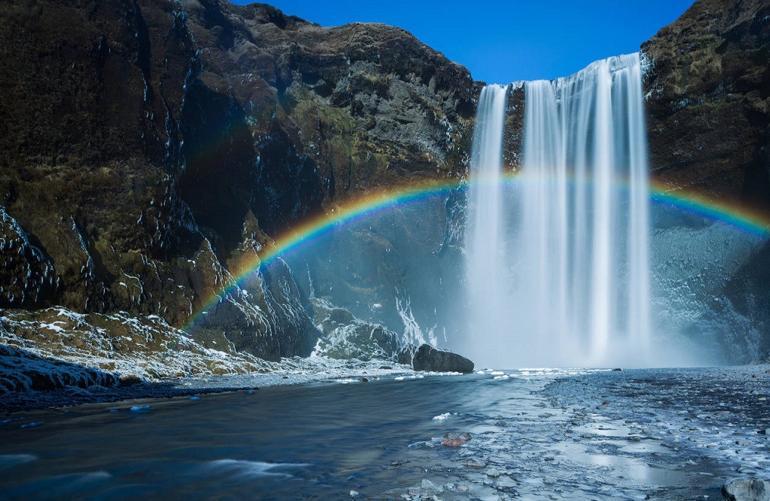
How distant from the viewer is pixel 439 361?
35406mm

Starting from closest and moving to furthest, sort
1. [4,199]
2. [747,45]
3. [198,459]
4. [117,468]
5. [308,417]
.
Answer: [117,468] → [198,459] → [308,417] → [4,199] → [747,45]

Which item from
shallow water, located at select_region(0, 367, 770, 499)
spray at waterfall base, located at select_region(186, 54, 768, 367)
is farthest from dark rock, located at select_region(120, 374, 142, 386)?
spray at waterfall base, located at select_region(186, 54, 768, 367)

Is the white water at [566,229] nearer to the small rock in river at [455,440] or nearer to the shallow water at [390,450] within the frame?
the shallow water at [390,450]

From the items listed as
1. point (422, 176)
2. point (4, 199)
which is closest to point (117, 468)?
point (4, 199)

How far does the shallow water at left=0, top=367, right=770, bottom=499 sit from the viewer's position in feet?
17.7

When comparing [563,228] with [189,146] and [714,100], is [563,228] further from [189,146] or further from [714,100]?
[189,146]

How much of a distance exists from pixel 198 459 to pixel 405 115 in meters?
55.7

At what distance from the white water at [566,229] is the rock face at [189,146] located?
7.63 m

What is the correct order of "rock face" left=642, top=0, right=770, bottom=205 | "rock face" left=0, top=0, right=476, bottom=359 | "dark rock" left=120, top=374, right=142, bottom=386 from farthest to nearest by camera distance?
1. "rock face" left=642, top=0, right=770, bottom=205
2. "rock face" left=0, top=0, right=476, bottom=359
3. "dark rock" left=120, top=374, right=142, bottom=386

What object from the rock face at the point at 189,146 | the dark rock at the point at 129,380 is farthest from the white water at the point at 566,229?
the dark rock at the point at 129,380

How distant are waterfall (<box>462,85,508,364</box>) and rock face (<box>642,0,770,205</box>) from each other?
646 inches

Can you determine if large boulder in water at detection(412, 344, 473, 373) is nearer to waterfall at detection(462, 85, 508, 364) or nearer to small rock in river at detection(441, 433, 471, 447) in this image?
waterfall at detection(462, 85, 508, 364)

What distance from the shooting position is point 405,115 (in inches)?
2335

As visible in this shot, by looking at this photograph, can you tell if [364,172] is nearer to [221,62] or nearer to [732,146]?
[221,62]
